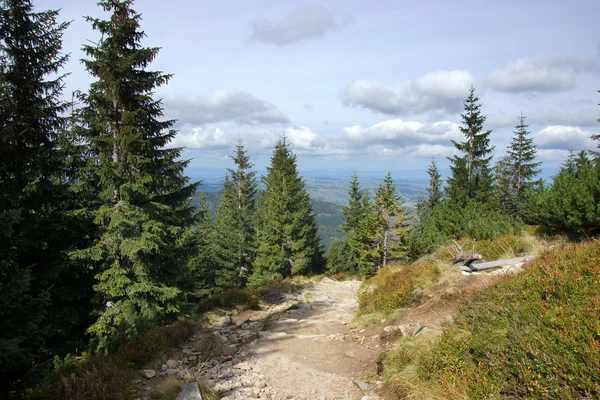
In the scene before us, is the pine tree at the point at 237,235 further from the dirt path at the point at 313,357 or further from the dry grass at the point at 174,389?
the dry grass at the point at 174,389

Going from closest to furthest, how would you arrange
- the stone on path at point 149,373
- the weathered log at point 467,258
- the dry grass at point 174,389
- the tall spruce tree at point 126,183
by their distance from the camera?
the dry grass at point 174,389, the stone on path at point 149,373, the weathered log at point 467,258, the tall spruce tree at point 126,183

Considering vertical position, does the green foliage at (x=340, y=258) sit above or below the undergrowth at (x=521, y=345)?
below

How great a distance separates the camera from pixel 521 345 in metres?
4.00

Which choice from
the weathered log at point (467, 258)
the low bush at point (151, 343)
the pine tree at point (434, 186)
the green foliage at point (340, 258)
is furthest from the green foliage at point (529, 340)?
the pine tree at point (434, 186)

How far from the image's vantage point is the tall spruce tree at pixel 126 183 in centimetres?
1053

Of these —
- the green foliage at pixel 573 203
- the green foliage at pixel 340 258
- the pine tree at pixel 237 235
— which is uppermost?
the green foliage at pixel 573 203

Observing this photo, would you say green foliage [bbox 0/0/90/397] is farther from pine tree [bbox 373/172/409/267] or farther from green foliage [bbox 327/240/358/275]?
green foliage [bbox 327/240/358/275]

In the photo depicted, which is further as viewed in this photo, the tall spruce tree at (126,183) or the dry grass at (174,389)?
the tall spruce tree at (126,183)

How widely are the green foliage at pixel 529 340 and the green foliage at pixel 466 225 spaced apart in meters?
8.18

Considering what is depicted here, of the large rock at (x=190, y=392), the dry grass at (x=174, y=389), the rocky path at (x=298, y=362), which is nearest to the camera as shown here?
the large rock at (x=190, y=392)

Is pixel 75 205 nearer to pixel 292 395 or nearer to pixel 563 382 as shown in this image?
pixel 292 395

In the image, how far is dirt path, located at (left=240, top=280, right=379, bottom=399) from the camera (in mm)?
6070

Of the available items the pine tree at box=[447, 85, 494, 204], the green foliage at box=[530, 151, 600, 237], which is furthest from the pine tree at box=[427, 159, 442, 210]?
the green foliage at box=[530, 151, 600, 237]

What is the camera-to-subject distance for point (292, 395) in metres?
5.85
